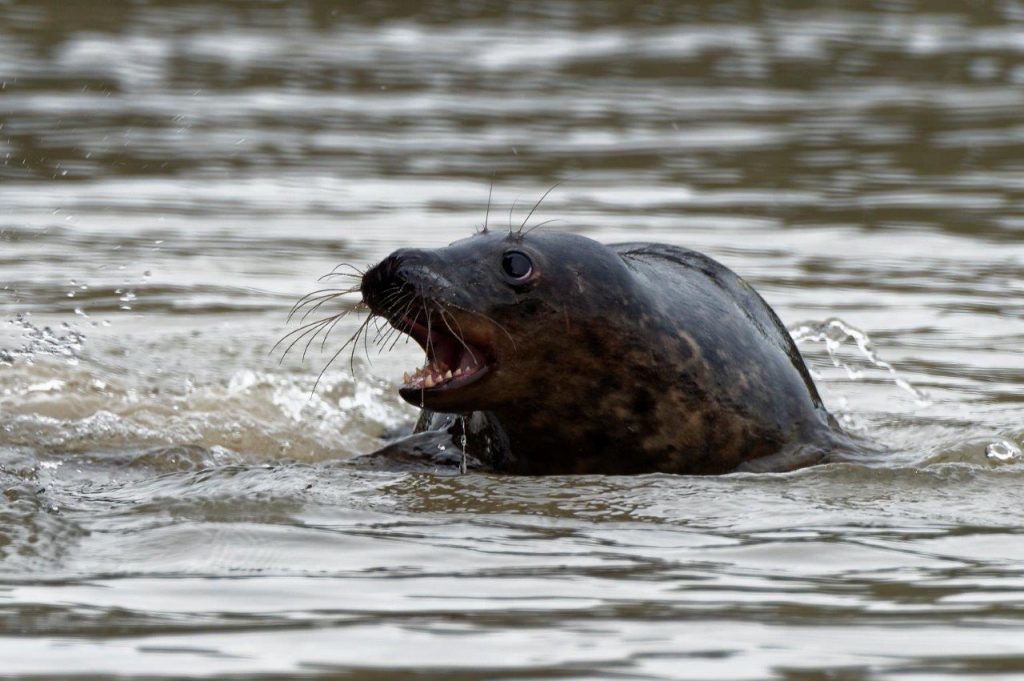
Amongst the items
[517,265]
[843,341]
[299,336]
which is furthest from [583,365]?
[843,341]

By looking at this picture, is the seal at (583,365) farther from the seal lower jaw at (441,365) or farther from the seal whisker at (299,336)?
the seal whisker at (299,336)

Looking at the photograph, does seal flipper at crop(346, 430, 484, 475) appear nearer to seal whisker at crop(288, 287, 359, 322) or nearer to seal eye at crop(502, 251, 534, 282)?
seal whisker at crop(288, 287, 359, 322)

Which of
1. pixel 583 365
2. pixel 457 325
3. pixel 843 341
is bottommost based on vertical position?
pixel 843 341

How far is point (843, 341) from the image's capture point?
9227mm

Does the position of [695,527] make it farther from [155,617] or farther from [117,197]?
[117,197]

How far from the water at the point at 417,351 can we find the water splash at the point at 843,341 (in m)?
A: 0.03

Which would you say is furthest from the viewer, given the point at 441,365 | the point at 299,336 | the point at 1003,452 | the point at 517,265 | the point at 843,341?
the point at 843,341

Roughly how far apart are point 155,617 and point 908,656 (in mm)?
1590

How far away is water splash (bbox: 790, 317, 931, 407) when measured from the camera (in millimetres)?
8391

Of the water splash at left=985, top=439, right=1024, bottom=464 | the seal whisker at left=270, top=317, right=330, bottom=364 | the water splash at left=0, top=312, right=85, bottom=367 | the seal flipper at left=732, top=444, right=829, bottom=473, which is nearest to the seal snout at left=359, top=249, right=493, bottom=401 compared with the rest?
the seal whisker at left=270, top=317, right=330, bottom=364

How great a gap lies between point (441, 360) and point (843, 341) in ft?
12.2

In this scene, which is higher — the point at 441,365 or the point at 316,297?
the point at 441,365

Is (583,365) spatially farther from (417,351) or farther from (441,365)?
(417,351)

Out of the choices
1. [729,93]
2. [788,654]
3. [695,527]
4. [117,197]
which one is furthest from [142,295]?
[729,93]
